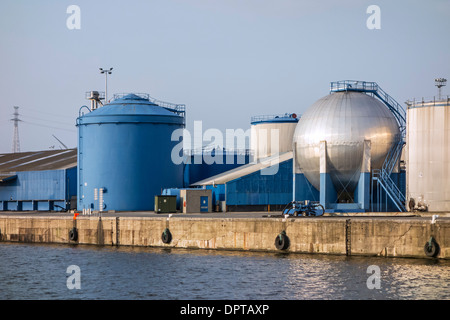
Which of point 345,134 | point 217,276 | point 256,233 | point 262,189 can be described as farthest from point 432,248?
point 262,189

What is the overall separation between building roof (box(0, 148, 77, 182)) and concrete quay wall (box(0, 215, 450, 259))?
708 inches

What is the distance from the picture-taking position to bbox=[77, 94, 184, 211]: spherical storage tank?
63.3 m

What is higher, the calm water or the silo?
the silo

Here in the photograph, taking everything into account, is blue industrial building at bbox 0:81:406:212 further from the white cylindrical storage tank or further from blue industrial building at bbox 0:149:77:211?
the white cylindrical storage tank

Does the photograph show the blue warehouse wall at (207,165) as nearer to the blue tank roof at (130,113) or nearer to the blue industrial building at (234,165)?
the blue industrial building at (234,165)

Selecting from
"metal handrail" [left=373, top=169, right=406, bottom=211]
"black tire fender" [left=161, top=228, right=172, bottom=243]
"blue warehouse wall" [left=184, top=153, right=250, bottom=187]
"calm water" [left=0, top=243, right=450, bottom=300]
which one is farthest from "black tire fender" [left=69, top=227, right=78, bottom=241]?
"metal handrail" [left=373, top=169, right=406, bottom=211]

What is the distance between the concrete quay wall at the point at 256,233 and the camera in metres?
40.1

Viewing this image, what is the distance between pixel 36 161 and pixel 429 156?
46817mm

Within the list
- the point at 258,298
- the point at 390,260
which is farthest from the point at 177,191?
the point at 258,298

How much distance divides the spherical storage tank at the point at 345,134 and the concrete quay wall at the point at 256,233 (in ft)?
30.7

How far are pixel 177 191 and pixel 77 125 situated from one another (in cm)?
1292

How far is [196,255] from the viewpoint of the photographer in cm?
4372

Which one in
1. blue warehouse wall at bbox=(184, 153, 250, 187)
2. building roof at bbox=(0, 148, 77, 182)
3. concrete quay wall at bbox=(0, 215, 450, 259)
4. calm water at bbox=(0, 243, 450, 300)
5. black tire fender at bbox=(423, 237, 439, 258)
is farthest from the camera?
building roof at bbox=(0, 148, 77, 182)
